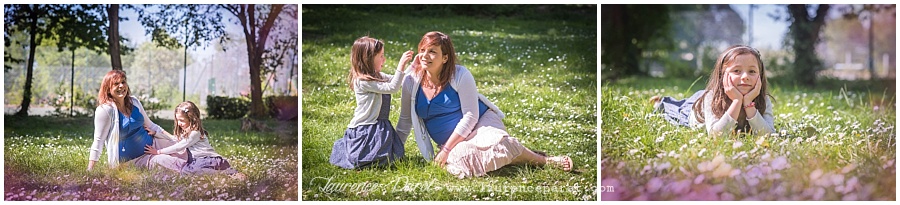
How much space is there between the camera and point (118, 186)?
5723 mm

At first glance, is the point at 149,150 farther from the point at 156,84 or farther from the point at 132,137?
the point at 156,84

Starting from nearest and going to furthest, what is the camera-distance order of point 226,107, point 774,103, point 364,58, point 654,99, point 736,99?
point 736,99
point 364,58
point 226,107
point 774,103
point 654,99

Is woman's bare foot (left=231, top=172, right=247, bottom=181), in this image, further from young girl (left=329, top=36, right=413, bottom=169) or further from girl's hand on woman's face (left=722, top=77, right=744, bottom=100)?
girl's hand on woman's face (left=722, top=77, right=744, bottom=100)

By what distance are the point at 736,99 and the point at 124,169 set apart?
11.8 feet

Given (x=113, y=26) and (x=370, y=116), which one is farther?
(x=113, y=26)

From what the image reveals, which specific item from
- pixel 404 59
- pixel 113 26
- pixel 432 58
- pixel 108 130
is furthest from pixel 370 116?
pixel 113 26

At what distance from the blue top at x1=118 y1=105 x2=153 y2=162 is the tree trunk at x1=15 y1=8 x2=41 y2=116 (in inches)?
24.8

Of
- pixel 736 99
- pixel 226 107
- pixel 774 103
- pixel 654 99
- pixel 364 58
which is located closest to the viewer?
pixel 736 99

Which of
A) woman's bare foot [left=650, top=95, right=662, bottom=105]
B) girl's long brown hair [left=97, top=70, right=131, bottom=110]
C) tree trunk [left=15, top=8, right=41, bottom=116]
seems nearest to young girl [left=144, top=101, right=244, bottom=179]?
girl's long brown hair [left=97, top=70, right=131, bottom=110]

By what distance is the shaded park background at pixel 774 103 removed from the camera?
5691mm

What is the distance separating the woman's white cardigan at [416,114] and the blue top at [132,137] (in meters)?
1.52

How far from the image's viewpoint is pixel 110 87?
225 inches

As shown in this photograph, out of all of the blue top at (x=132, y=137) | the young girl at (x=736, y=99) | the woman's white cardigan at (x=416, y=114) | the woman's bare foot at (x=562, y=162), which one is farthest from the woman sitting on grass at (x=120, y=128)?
the young girl at (x=736, y=99)

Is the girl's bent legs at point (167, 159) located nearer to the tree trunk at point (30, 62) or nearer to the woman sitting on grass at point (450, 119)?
the tree trunk at point (30, 62)
